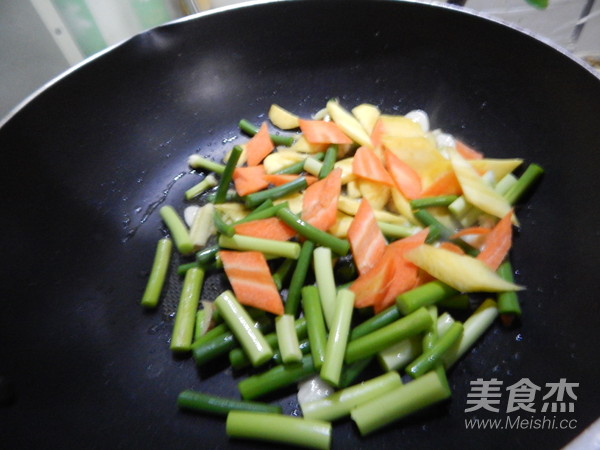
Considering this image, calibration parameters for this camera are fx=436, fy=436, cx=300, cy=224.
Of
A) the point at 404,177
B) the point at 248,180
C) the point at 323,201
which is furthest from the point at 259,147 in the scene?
the point at 404,177

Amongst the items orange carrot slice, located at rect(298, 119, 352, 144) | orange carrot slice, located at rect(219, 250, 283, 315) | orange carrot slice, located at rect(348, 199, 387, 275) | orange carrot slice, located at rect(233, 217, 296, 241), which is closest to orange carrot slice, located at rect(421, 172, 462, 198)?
orange carrot slice, located at rect(348, 199, 387, 275)

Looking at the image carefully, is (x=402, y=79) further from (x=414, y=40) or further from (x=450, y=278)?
(x=450, y=278)

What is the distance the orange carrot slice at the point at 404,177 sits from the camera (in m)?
1.49

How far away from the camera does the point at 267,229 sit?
1.42 m

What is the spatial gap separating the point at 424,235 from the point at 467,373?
0.41 meters

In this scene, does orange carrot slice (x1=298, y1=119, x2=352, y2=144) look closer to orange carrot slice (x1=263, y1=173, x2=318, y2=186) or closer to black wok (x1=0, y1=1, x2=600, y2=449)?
orange carrot slice (x1=263, y1=173, x2=318, y2=186)

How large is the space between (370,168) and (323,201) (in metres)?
0.23

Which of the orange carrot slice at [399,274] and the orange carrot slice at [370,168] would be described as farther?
the orange carrot slice at [370,168]

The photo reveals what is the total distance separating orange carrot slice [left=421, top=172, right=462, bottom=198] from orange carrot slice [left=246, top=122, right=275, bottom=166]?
654 mm

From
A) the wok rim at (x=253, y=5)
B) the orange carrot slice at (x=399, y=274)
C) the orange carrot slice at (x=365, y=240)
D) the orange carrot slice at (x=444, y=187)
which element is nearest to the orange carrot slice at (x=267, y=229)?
the orange carrot slice at (x=365, y=240)

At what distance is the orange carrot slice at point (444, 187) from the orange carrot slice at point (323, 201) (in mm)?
304

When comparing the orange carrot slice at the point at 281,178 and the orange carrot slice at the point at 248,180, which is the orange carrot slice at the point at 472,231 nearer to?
the orange carrot slice at the point at 281,178

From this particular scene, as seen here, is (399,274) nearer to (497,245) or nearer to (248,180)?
(497,245)

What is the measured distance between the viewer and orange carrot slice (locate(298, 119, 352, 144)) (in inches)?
66.2
